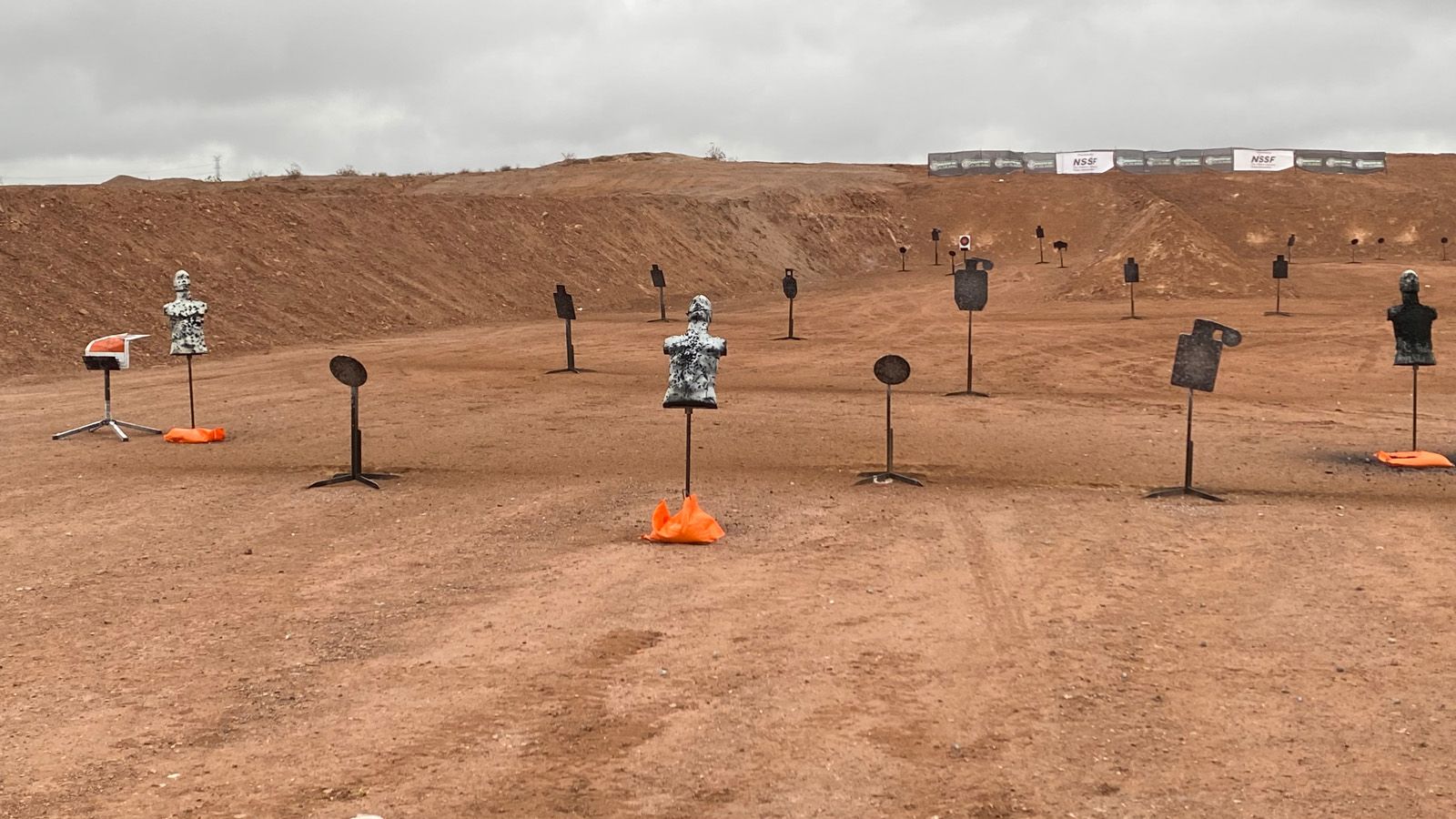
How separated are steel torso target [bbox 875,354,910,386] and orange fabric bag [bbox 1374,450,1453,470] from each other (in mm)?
5750

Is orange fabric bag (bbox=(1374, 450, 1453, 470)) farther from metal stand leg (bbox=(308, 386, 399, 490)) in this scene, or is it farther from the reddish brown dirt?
metal stand leg (bbox=(308, 386, 399, 490))

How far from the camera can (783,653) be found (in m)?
8.88

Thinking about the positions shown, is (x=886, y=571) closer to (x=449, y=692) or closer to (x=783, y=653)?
(x=783, y=653)

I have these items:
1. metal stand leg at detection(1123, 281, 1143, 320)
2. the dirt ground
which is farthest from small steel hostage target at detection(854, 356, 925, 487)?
metal stand leg at detection(1123, 281, 1143, 320)

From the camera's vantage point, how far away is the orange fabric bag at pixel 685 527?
11.8m

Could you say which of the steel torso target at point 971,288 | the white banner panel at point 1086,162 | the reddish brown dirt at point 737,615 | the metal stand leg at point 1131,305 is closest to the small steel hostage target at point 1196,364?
the reddish brown dirt at point 737,615

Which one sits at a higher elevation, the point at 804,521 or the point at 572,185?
the point at 572,185

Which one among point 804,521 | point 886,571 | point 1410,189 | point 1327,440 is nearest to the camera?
point 886,571

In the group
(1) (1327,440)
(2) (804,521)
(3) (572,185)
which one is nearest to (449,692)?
(2) (804,521)

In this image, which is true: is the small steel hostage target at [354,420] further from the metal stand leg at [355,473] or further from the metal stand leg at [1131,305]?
the metal stand leg at [1131,305]

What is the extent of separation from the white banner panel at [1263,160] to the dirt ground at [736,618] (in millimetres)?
50519

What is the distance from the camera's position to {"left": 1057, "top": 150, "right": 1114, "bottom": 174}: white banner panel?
215ft

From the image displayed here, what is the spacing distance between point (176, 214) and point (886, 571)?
96.5ft

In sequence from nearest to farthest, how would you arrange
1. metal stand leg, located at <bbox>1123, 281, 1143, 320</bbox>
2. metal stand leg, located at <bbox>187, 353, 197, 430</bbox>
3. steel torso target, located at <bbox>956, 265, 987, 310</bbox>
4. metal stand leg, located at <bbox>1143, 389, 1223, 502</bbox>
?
1. metal stand leg, located at <bbox>1143, 389, 1223, 502</bbox>
2. metal stand leg, located at <bbox>187, 353, 197, 430</bbox>
3. steel torso target, located at <bbox>956, 265, 987, 310</bbox>
4. metal stand leg, located at <bbox>1123, 281, 1143, 320</bbox>
